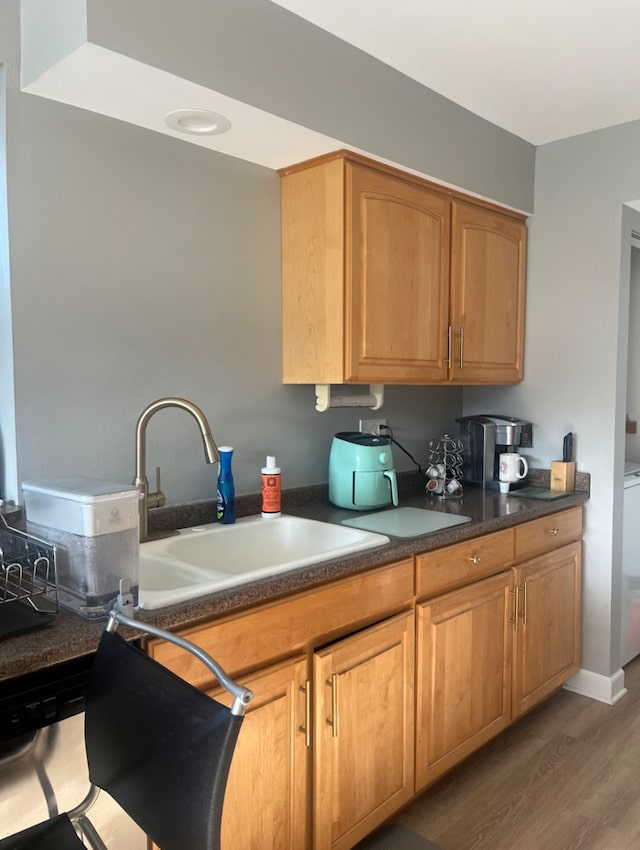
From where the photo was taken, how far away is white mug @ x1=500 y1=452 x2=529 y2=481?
8.66ft

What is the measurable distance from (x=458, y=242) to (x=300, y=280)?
679 millimetres

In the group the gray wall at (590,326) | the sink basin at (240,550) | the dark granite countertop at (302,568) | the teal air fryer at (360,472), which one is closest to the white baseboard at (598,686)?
the gray wall at (590,326)

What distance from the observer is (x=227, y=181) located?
6.56 ft

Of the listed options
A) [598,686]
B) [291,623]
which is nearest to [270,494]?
[291,623]

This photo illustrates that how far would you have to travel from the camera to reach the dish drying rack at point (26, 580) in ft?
3.84

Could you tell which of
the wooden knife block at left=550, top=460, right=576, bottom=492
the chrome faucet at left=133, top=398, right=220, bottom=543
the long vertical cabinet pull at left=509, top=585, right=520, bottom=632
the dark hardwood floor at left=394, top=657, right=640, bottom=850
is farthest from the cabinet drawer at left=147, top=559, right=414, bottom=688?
the wooden knife block at left=550, top=460, right=576, bottom=492

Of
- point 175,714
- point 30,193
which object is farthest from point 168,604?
point 30,193

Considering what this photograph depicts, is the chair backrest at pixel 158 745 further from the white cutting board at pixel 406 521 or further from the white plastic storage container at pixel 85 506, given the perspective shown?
the white cutting board at pixel 406 521

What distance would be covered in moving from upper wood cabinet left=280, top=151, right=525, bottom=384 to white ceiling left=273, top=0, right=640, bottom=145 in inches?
12.6

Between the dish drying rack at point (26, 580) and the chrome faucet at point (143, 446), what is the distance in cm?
33

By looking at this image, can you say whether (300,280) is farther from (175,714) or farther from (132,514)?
(175,714)

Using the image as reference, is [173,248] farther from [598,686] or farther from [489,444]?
[598,686]

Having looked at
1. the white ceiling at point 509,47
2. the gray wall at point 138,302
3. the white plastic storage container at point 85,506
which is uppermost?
the white ceiling at point 509,47

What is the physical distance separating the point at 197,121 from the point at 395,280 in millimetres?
787
